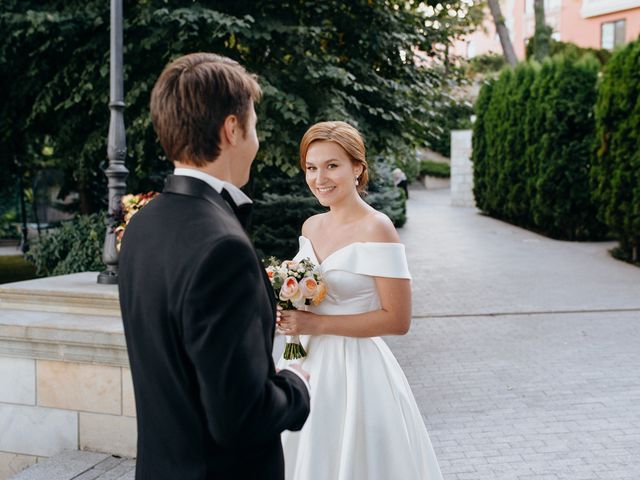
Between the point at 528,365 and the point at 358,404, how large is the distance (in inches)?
172

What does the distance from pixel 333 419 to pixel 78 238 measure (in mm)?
8039

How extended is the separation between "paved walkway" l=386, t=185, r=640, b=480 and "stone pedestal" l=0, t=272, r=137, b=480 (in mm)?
2157

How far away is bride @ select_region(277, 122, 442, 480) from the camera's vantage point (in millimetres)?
2980

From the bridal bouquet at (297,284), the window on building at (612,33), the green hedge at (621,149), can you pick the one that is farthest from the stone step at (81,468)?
the window on building at (612,33)

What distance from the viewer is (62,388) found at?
14.4 feet

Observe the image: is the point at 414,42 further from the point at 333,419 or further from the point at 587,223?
the point at 587,223

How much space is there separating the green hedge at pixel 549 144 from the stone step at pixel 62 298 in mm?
12169

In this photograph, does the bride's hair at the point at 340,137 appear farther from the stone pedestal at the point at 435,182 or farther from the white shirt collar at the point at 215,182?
the stone pedestal at the point at 435,182

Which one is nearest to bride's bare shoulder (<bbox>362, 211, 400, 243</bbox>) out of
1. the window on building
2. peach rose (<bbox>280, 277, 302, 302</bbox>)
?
peach rose (<bbox>280, 277, 302, 302</bbox>)

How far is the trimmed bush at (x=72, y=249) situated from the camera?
988 centimetres

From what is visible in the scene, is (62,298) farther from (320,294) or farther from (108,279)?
(320,294)

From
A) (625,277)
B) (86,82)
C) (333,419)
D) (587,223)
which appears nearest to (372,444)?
(333,419)

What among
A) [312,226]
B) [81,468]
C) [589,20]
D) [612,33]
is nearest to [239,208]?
[312,226]

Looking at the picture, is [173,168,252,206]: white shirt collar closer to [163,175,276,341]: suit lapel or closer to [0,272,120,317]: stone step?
[163,175,276,341]: suit lapel
